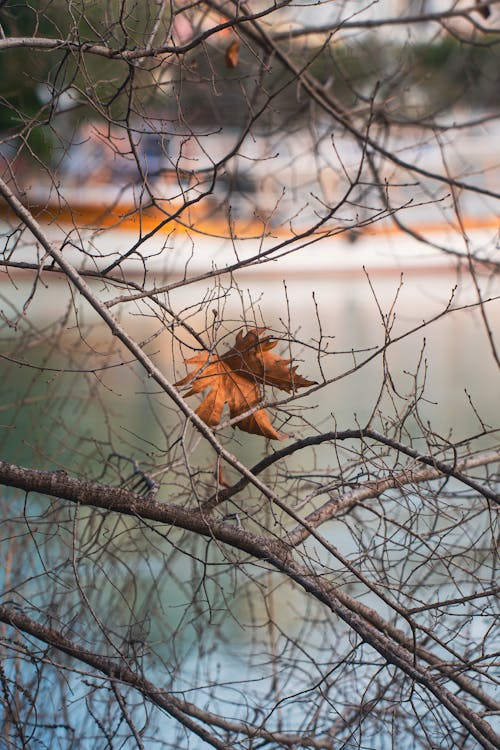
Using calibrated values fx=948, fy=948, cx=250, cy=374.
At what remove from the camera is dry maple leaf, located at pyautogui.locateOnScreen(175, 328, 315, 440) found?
76 cm

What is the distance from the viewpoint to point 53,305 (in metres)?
5.47

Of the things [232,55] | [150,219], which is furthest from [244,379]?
[150,219]

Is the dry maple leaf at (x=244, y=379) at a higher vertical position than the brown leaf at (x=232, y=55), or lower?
lower

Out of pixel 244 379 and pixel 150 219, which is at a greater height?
pixel 150 219

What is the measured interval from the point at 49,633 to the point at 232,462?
315 mm

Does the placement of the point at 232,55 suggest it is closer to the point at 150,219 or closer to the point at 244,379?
the point at 150,219

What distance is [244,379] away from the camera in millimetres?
791

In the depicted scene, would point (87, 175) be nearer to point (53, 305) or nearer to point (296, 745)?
point (296, 745)

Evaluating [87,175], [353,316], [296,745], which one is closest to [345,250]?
[353,316]

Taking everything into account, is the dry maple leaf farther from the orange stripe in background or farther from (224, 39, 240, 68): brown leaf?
(224, 39, 240, 68): brown leaf

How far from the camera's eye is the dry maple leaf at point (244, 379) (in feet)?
2.49

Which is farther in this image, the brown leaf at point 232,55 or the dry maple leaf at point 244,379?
the brown leaf at point 232,55

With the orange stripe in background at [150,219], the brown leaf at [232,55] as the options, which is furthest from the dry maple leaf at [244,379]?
the brown leaf at [232,55]

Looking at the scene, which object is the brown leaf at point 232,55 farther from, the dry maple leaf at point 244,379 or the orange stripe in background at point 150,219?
the dry maple leaf at point 244,379
